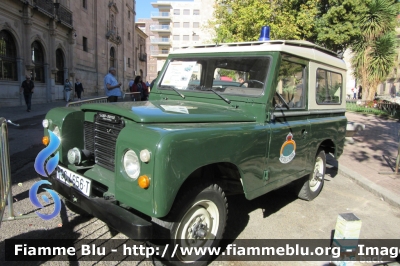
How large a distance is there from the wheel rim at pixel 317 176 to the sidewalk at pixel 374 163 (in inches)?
44.6

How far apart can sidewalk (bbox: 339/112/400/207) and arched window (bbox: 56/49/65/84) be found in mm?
21388

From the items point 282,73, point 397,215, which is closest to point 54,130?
point 282,73

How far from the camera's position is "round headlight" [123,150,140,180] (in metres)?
2.23

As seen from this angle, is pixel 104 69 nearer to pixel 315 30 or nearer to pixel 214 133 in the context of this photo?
pixel 315 30

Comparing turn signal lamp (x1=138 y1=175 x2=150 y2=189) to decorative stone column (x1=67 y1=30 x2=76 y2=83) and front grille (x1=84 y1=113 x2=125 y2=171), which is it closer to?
front grille (x1=84 y1=113 x2=125 y2=171)

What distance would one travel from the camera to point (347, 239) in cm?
269

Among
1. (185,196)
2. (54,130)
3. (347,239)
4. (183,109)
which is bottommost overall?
(347,239)

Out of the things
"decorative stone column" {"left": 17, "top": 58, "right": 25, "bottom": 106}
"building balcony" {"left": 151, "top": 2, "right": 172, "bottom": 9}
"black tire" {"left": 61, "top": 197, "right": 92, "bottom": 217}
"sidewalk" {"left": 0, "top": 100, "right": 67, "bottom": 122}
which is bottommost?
"black tire" {"left": 61, "top": 197, "right": 92, "bottom": 217}

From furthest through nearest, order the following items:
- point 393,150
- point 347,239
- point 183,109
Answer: point 393,150 → point 183,109 → point 347,239

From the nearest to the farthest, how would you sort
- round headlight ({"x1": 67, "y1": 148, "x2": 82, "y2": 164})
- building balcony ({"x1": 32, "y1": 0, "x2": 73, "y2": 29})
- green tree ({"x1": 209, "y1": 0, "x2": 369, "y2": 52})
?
round headlight ({"x1": 67, "y1": 148, "x2": 82, "y2": 164}) < green tree ({"x1": 209, "y1": 0, "x2": 369, "y2": 52}) < building balcony ({"x1": 32, "y1": 0, "x2": 73, "y2": 29})

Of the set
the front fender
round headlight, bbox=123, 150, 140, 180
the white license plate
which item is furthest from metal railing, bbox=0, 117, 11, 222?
the front fender

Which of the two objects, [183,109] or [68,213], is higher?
[183,109]

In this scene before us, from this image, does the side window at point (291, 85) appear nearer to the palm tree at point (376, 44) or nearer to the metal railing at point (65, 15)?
the palm tree at point (376, 44)

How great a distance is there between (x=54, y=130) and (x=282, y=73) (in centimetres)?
262
